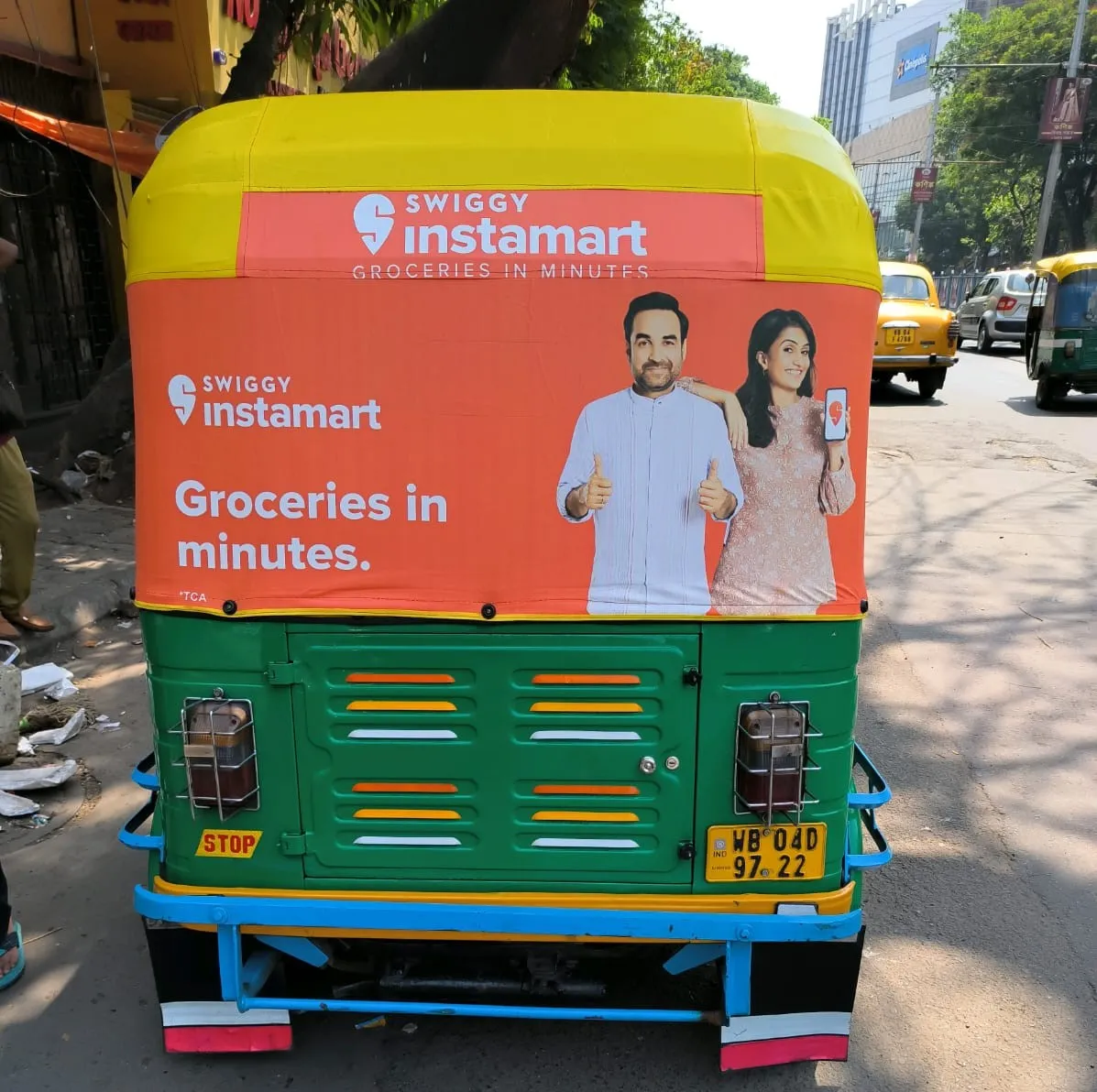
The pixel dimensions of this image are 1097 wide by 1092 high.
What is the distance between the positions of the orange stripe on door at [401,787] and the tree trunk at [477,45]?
593cm

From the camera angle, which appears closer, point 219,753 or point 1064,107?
point 219,753

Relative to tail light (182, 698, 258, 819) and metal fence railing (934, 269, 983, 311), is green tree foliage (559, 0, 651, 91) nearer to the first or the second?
tail light (182, 698, 258, 819)

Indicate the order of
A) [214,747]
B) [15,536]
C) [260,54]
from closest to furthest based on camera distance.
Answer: [214,747] → [15,536] → [260,54]

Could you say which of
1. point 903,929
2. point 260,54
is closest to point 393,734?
point 903,929

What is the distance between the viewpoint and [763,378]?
7.08 feet

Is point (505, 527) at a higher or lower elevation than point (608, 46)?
lower

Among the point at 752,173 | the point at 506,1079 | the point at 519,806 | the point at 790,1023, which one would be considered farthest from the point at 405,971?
the point at 752,173

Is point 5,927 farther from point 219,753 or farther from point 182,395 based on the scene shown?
point 182,395

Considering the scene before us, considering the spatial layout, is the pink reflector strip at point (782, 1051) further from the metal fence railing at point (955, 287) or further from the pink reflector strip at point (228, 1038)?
the metal fence railing at point (955, 287)

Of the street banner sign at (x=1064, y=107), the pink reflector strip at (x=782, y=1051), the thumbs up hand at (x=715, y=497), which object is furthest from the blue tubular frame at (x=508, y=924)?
the street banner sign at (x=1064, y=107)

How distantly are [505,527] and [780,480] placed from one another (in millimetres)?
633

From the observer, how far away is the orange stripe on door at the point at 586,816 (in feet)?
7.58

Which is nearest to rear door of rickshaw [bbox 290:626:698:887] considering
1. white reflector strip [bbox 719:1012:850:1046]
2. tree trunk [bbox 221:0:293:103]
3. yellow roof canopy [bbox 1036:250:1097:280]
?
white reflector strip [bbox 719:1012:850:1046]

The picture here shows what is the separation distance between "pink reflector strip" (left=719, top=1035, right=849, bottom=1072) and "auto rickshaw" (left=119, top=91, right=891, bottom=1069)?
67 mm
